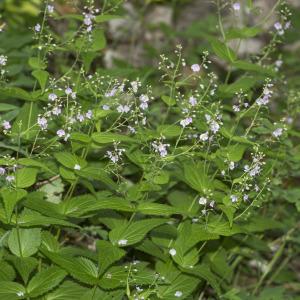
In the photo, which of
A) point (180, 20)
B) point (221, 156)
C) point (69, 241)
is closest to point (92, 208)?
point (221, 156)

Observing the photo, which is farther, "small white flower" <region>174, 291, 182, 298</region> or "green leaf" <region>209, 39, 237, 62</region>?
"green leaf" <region>209, 39, 237, 62</region>

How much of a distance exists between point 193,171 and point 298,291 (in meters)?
2.22

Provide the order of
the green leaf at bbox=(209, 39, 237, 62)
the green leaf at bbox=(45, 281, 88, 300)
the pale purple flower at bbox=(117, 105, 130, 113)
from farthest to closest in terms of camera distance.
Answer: the green leaf at bbox=(209, 39, 237, 62), the pale purple flower at bbox=(117, 105, 130, 113), the green leaf at bbox=(45, 281, 88, 300)

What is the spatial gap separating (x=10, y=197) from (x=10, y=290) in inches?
21.3

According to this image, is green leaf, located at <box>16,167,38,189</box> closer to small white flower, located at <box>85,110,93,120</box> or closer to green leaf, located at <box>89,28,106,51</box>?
small white flower, located at <box>85,110,93,120</box>

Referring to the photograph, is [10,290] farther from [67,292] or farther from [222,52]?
[222,52]

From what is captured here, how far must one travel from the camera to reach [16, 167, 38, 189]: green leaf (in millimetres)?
3660

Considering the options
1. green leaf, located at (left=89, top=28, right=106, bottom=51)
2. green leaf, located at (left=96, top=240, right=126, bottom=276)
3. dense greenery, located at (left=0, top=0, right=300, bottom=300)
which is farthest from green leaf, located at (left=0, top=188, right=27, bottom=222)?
green leaf, located at (left=89, top=28, right=106, bottom=51)

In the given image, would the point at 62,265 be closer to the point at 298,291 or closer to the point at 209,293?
the point at 209,293

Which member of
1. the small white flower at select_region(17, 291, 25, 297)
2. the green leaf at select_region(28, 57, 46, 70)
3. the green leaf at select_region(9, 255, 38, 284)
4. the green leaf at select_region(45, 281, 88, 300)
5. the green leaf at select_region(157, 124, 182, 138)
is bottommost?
the green leaf at select_region(45, 281, 88, 300)

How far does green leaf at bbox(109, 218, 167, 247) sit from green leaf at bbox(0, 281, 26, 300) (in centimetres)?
56

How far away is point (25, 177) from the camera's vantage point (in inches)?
146

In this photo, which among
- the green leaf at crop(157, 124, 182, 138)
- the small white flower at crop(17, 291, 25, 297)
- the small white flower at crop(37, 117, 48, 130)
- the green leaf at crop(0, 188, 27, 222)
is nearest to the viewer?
the green leaf at crop(0, 188, 27, 222)

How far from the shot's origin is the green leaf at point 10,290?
3.61 meters
